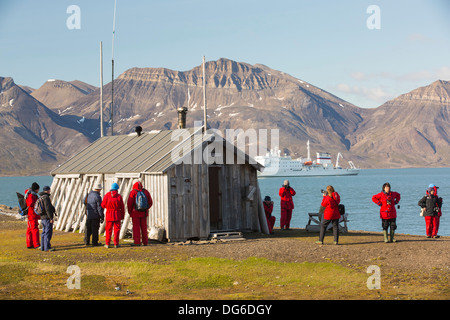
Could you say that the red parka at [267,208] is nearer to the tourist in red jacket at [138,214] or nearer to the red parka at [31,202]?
the tourist in red jacket at [138,214]

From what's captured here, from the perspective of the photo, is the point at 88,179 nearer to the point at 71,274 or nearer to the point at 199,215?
the point at 199,215

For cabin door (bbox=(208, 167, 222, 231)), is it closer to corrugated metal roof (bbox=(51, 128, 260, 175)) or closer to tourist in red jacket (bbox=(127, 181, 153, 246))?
corrugated metal roof (bbox=(51, 128, 260, 175))

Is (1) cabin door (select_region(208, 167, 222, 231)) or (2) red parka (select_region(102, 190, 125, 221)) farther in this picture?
(1) cabin door (select_region(208, 167, 222, 231))

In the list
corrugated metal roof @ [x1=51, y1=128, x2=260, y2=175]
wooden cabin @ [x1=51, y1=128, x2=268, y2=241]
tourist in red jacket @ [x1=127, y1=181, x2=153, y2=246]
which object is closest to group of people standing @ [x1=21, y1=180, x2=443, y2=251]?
tourist in red jacket @ [x1=127, y1=181, x2=153, y2=246]

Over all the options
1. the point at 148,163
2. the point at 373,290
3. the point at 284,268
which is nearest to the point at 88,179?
the point at 148,163

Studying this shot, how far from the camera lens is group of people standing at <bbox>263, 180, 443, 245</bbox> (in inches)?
719

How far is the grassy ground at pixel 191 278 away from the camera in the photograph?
11391mm

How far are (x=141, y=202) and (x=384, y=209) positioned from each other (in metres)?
7.95

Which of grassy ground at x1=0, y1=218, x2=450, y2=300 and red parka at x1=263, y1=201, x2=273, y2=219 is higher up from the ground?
red parka at x1=263, y1=201, x2=273, y2=219

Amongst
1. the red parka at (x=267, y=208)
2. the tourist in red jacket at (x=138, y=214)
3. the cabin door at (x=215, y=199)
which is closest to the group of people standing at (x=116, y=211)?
the tourist in red jacket at (x=138, y=214)

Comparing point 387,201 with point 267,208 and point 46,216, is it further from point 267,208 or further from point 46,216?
point 46,216

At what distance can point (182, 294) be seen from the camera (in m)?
11.7

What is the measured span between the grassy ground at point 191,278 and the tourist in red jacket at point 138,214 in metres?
1.27
